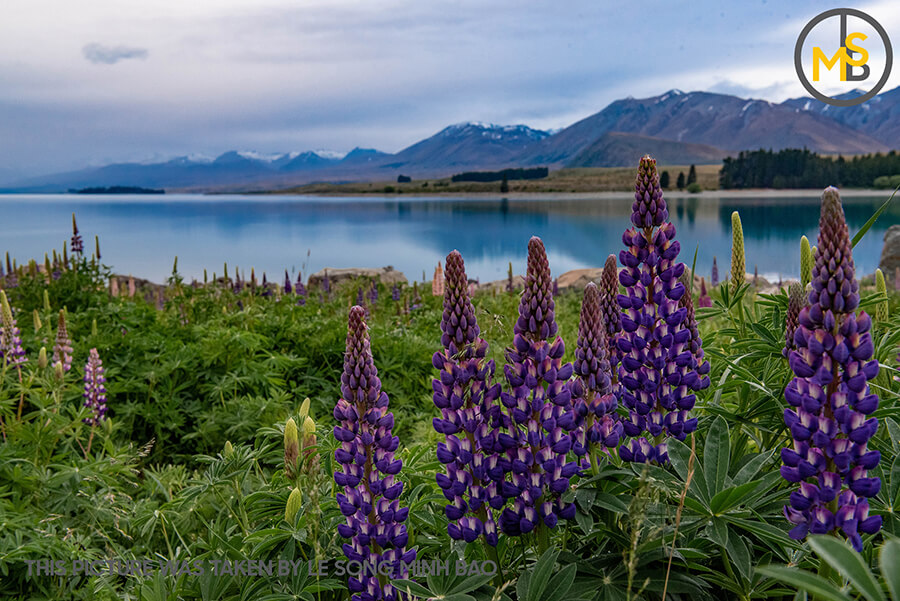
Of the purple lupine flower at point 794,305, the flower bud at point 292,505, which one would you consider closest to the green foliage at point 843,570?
the purple lupine flower at point 794,305

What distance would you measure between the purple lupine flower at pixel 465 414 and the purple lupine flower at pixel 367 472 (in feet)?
0.64

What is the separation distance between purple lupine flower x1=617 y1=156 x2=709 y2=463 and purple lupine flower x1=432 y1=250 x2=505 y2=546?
1.58ft

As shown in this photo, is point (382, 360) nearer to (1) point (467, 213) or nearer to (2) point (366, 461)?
(2) point (366, 461)

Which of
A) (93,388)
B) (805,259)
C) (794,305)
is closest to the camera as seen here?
(794,305)

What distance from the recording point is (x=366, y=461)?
84.0 inches

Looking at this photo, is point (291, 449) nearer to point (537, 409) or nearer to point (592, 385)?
point (537, 409)

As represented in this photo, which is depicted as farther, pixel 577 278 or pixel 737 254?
pixel 577 278

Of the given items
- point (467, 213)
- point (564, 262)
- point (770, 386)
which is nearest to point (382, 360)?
point (770, 386)

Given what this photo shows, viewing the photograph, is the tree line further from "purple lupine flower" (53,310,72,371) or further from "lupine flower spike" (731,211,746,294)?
"purple lupine flower" (53,310,72,371)

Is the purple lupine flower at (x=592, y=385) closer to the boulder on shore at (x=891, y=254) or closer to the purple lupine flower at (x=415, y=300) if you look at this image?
the purple lupine flower at (x=415, y=300)

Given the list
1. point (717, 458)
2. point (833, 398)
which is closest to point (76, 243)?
point (717, 458)

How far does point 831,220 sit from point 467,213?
87069 millimetres

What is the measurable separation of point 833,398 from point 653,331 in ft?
2.13

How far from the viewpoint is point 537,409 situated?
2.03 meters
